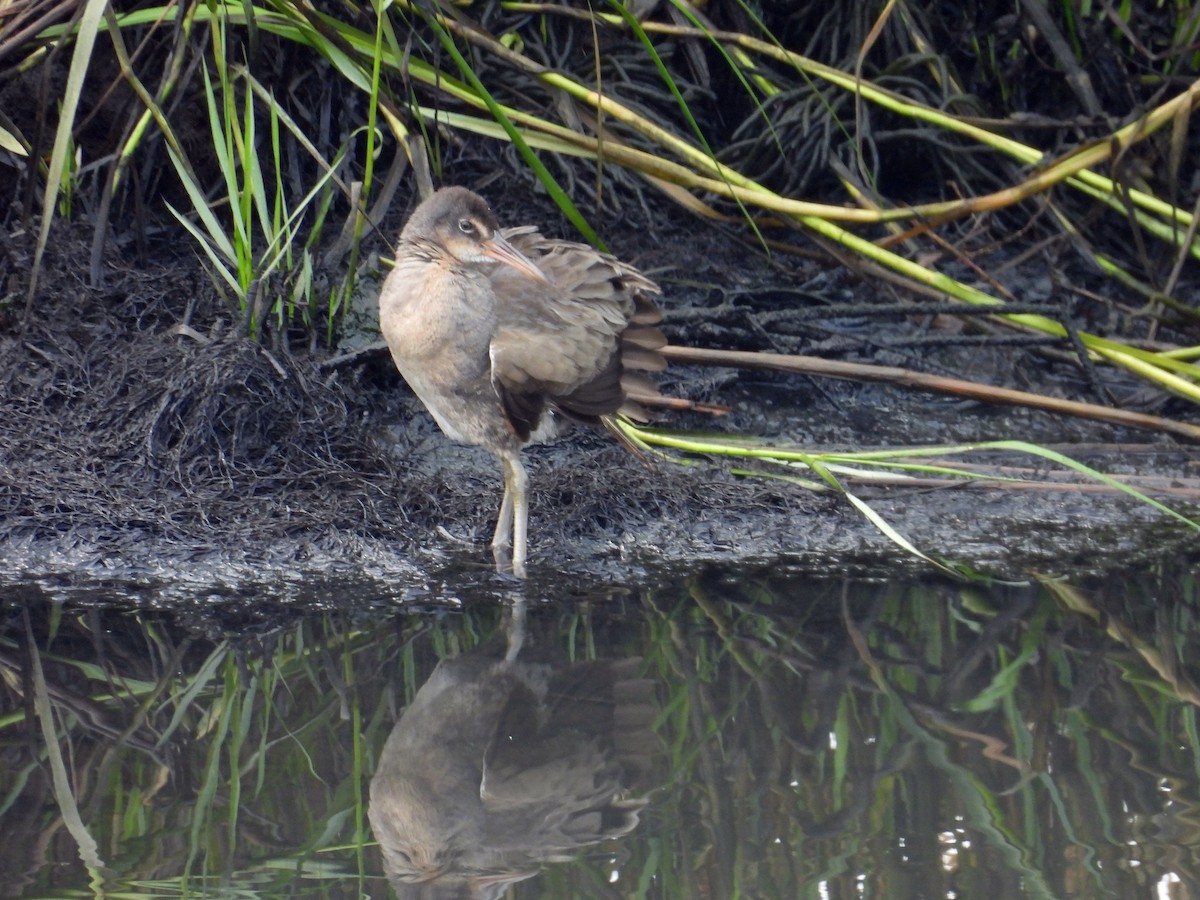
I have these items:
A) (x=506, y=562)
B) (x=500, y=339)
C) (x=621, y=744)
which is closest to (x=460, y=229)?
(x=500, y=339)

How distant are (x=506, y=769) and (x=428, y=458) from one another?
211 centimetres

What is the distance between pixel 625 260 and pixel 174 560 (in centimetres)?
247

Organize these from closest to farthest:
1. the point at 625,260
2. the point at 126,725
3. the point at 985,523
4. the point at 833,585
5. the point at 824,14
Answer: the point at 126,725, the point at 833,585, the point at 985,523, the point at 625,260, the point at 824,14

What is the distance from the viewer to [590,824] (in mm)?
2889

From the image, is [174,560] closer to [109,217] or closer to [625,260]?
[109,217]

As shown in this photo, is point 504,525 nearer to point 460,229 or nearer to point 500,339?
point 500,339

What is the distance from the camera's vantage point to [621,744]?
3219 millimetres

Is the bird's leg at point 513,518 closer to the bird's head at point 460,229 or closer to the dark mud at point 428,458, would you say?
→ the dark mud at point 428,458

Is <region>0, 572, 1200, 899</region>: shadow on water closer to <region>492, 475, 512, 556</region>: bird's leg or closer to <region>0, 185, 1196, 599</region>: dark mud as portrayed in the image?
<region>0, 185, 1196, 599</region>: dark mud

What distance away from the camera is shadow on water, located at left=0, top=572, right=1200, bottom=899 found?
2.71 m

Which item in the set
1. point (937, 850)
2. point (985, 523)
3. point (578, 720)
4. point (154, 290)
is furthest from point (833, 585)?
point (154, 290)

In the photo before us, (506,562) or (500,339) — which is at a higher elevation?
(500,339)

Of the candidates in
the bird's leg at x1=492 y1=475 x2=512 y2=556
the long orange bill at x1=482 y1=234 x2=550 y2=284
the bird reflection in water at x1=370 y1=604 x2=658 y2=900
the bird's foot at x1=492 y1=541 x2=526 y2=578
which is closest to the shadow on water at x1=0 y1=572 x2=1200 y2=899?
the bird reflection in water at x1=370 y1=604 x2=658 y2=900

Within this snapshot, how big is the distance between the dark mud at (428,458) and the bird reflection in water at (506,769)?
2.19ft
